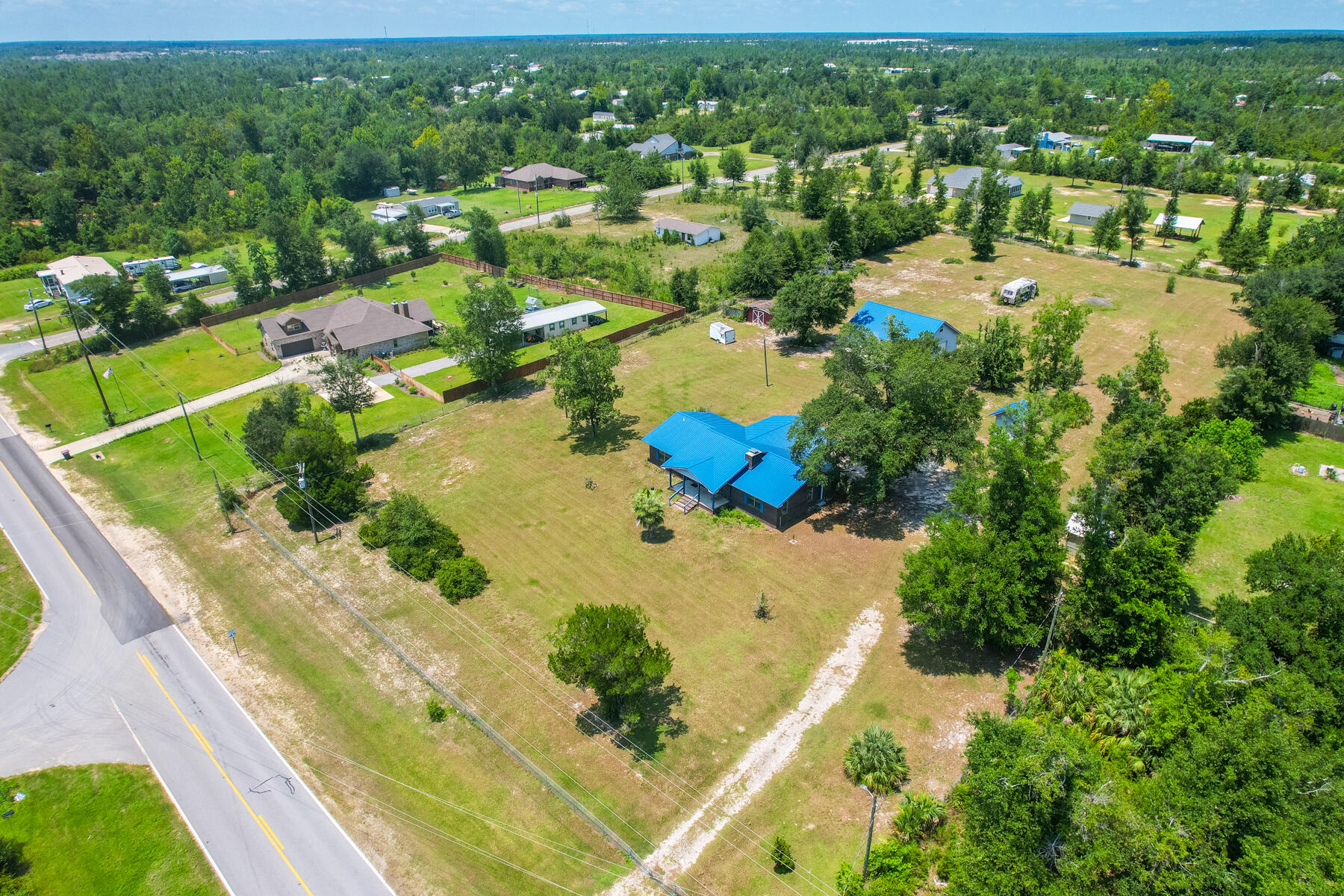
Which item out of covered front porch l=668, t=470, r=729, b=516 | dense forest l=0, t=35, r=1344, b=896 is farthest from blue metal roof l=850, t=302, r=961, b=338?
covered front porch l=668, t=470, r=729, b=516

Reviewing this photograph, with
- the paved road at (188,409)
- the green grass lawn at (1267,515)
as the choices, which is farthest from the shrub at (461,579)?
the green grass lawn at (1267,515)

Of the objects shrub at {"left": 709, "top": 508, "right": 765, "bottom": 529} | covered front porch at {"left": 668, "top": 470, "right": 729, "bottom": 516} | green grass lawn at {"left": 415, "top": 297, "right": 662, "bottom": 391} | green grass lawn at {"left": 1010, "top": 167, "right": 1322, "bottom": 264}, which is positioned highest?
green grass lawn at {"left": 1010, "top": 167, "right": 1322, "bottom": 264}

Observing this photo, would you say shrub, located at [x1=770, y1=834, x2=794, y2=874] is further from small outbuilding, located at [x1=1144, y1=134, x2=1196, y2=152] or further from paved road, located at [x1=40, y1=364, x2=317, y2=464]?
small outbuilding, located at [x1=1144, y1=134, x2=1196, y2=152]

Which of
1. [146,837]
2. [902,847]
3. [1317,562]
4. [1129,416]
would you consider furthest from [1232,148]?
[146,837]

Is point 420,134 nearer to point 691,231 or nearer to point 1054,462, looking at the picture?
point 691,231

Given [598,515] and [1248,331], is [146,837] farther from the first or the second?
[1248,331]

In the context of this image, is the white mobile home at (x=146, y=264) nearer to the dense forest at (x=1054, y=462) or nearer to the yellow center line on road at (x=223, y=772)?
the dense forest at (x=1054, y=462)
